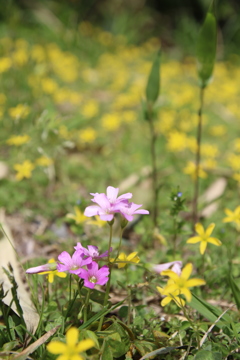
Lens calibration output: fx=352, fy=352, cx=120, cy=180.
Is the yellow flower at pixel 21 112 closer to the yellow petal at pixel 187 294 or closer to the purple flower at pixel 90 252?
the purple flower at pixel 90 252

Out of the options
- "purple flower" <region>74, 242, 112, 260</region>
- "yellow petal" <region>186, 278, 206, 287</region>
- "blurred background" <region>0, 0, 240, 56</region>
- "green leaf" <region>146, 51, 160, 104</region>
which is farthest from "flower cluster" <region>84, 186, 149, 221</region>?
"blurred background" <region>0, 0, 240, 56</region>

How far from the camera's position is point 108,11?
33.0 feet

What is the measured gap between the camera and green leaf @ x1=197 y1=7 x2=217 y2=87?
1.79 m

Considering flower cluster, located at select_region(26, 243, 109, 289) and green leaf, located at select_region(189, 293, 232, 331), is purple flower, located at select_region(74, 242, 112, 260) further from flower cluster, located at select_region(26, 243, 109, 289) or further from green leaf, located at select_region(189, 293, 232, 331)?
green leaf, located at select_region(189, 293, 232, 331)

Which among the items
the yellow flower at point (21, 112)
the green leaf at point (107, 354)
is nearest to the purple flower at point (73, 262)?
the green leaf at point (107, 354)

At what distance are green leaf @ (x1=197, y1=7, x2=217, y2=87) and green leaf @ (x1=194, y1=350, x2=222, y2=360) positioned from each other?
4.45 ft

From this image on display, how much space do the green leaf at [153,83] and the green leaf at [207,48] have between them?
233 millimetres

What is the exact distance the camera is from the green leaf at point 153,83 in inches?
78.9

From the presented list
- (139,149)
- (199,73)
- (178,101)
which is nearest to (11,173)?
(139,149)

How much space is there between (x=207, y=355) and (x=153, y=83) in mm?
1439

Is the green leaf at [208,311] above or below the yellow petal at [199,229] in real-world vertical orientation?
below

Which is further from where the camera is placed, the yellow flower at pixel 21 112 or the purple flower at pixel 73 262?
the yellow flower at pixel 21 112

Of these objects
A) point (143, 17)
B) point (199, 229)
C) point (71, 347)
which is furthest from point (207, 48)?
point (143, 17)

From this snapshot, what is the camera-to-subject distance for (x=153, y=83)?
205 cm
